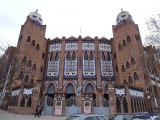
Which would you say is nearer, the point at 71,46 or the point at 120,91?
the point at 120,91

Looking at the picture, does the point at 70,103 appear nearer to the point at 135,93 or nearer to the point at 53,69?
the point at 53,69

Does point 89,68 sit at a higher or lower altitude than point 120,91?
higher

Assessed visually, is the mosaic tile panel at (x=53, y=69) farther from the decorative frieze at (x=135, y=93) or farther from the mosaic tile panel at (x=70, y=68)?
the decorative frieze at (x=135, y=93)

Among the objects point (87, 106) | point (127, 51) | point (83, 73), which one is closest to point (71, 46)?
point (83, 73)

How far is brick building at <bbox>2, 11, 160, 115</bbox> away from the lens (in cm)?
1742

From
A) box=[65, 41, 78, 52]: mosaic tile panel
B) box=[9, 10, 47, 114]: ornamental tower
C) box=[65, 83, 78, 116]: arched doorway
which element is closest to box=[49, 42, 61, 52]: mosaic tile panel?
box=[9, 10, 47, 114]: ornamental tower

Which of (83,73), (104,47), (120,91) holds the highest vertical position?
(104,47)

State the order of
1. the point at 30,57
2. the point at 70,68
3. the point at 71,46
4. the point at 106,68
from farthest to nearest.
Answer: the point at 71,46, the point at 106,68, the point at 70,68, the point at 30,57

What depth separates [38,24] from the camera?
26266mm

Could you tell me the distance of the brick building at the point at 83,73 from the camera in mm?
17422

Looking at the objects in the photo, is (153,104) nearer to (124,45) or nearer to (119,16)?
(124,45)

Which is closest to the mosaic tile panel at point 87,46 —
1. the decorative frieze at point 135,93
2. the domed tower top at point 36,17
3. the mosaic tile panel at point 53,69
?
the mosaic tile panel at point 53,69

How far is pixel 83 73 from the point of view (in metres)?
23.5

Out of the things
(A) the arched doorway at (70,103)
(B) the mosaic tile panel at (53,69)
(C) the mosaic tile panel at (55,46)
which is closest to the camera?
(A) the arched doorway at (70,103)
